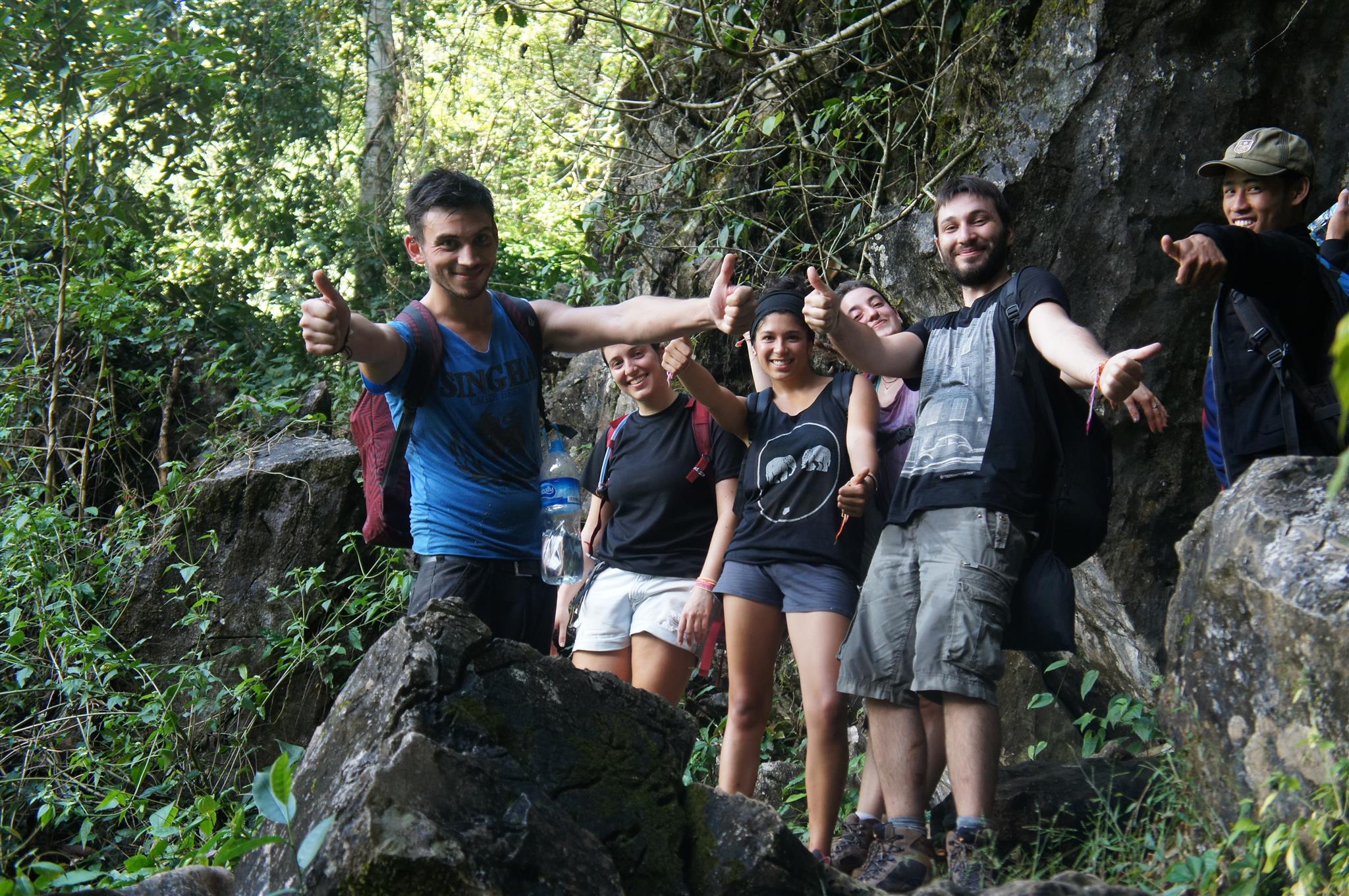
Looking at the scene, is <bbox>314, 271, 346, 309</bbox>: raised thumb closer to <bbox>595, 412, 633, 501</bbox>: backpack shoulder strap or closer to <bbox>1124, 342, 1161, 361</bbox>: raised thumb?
<bbox>595, 412, 633, 501</bbox>: backpack shoulder strap

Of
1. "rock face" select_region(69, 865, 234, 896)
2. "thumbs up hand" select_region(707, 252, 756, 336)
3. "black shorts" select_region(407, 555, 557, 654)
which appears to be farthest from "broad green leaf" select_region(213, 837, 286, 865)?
"thumbs up hand" select_region(707, 252, 756, 336)

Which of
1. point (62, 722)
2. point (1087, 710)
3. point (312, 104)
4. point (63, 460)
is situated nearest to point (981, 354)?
point (1087, 710)

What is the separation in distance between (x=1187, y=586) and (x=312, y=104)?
9857mm

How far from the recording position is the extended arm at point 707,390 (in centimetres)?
409

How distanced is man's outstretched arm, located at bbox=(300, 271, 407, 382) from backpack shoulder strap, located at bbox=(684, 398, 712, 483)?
1.49 metres

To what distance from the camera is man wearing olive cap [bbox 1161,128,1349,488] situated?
329 cm

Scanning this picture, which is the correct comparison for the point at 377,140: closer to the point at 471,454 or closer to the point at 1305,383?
the point at 471,454

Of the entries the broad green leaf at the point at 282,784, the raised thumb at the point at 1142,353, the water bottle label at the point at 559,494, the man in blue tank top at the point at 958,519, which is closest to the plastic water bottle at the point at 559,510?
the water bottle label at the point at 559,494

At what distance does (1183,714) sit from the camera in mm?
3016

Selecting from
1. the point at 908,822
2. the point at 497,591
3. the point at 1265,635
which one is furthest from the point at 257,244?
the point at 1265,635

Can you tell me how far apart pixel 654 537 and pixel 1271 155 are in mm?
2595

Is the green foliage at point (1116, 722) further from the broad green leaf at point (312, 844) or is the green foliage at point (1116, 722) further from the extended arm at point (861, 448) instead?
the broad green leaf at point (312, 844)

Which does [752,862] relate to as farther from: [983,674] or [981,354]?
[981,354]

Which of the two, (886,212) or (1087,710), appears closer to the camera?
(1087,710)
